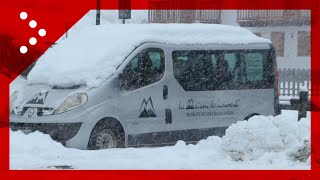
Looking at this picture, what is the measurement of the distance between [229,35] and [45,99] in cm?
407

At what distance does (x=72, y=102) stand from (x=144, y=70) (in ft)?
4.53

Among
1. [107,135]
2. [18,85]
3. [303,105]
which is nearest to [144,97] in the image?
[107,135]

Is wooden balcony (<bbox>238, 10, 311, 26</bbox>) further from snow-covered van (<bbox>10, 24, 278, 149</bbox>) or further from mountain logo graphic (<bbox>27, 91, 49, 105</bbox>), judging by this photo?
mountain logo graphic (<bbox>27, 91, 49, 105</bbox>)

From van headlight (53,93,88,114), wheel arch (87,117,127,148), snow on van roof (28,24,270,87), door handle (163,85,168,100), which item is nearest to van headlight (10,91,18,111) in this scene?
snow on van roof (28,24,270,87)

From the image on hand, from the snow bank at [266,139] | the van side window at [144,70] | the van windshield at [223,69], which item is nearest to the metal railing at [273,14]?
the van windshield at [223,69]

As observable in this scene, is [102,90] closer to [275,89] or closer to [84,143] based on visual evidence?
[84,143]

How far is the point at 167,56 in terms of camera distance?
11.5 meters

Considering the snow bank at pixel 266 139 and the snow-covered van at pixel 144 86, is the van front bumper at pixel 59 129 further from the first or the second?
→ the snow bank at pixel 266 139

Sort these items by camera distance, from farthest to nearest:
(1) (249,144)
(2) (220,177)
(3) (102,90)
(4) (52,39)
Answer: (4) (52,39)
(3) (102,90)
(1) (249,144)
(2) (220,177)

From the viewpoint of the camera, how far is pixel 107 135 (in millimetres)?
10547

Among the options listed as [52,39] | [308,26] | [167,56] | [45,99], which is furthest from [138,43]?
[308,26]

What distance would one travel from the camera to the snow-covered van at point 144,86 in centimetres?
1047

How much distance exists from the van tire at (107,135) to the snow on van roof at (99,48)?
0.65 metres

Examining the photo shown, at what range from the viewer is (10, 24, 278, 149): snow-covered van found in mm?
10469
